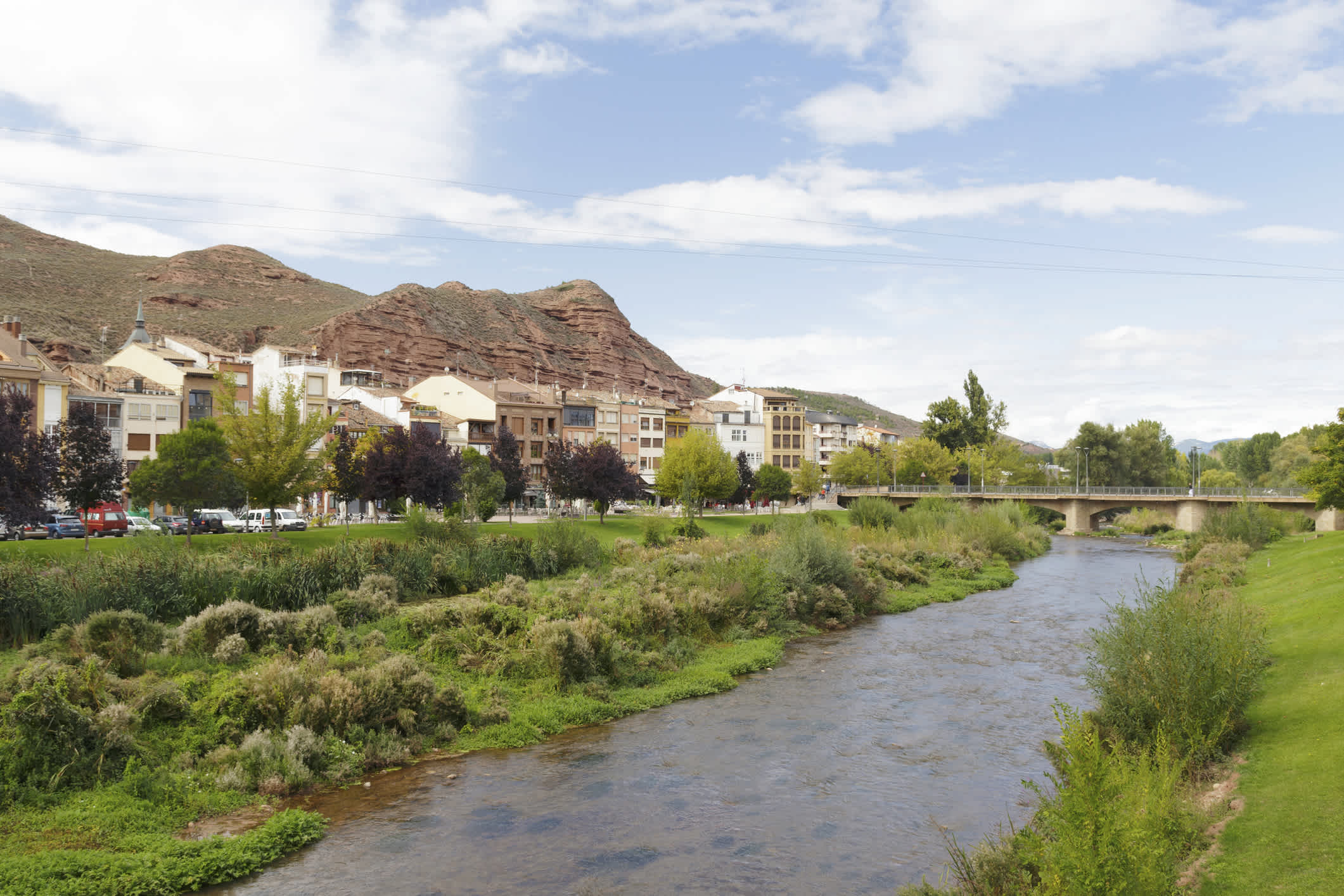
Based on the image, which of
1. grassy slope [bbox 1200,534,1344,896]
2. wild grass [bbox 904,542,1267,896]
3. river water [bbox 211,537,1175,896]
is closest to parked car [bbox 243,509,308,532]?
river water [bbox 211,537,1175,896]

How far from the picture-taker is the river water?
12.2m

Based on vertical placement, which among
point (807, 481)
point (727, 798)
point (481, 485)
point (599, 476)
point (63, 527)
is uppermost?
point (599, 476)

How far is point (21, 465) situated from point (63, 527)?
15791 mm

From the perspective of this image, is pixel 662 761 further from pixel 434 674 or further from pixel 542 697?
pixel 434 674

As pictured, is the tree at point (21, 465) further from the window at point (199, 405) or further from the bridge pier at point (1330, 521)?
the bridge pier at point (1330, 521)

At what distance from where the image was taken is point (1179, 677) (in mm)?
14555

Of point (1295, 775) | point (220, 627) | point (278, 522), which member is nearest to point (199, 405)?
point (278, 522)

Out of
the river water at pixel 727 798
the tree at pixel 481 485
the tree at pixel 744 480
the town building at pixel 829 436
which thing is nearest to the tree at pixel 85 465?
the tree at pixel 481 485

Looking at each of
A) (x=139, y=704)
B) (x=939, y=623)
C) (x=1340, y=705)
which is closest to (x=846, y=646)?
(x=939, y=623)

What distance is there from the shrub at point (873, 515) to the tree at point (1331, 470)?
22664mm

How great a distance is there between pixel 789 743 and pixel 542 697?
5.53 metres

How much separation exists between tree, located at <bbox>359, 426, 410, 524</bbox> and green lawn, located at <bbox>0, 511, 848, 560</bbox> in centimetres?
187

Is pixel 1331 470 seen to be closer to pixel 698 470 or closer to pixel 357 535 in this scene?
pixel 698 470

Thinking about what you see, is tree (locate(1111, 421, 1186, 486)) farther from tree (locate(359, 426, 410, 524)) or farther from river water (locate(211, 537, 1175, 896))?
river water (locate(211, 537, 1175, 896))
